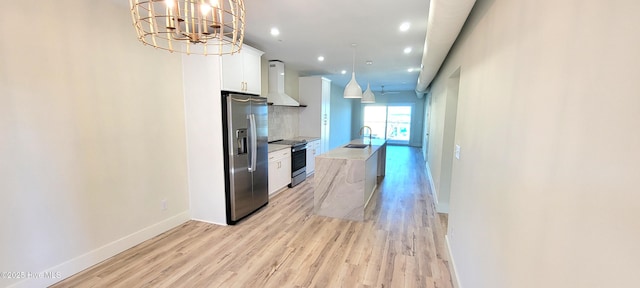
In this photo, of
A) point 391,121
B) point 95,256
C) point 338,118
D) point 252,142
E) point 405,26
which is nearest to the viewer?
point 95,256

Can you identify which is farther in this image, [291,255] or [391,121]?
[391,121]

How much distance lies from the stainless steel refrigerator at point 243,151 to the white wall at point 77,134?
736 millimetres

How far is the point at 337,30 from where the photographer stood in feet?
10.9

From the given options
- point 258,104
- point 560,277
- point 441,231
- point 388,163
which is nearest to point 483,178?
point 560,277

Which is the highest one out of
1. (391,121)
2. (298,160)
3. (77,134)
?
(391,121)

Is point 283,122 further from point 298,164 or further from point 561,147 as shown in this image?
point 561,147

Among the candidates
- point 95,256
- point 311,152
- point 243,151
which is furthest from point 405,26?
point 95,256

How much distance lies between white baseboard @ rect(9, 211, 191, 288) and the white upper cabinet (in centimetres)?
188

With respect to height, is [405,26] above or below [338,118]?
above

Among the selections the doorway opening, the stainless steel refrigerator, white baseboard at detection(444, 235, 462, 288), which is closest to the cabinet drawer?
the stainless steel refrigerator

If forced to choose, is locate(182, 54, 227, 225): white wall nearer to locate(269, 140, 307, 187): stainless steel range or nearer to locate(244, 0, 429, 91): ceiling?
locate(244, 0, 429, 91): ceiling

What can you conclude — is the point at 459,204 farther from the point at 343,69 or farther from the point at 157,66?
the point at 343,69

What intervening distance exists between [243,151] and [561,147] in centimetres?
324

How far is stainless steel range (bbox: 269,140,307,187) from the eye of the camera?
5.18 m
